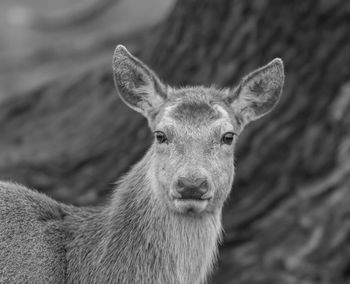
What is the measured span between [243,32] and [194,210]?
392cm

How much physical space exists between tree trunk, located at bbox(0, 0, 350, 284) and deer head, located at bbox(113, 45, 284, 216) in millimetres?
2513

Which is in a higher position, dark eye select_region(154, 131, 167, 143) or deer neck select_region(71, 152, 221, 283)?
dark eye select_region(154, 131, 167, 143)

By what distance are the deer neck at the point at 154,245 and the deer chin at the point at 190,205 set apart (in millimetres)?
284

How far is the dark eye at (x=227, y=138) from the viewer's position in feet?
25.0

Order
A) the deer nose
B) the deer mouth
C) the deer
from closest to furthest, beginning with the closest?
1. the deer nose
2. the deer mouth
3. the deer

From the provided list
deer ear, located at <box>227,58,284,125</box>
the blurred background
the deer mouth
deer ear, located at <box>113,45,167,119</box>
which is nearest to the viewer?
the deer mouth

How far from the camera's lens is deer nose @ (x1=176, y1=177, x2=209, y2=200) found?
279 inches

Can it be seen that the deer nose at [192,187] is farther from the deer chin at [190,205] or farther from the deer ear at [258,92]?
the deer ear at [258,92]

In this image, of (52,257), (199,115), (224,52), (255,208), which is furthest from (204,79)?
(52,257)

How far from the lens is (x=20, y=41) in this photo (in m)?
25.0

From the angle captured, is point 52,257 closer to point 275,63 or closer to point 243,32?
point 275,63

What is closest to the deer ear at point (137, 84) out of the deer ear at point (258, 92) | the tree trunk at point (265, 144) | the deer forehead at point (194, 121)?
the deer forehead at point (194, 121)

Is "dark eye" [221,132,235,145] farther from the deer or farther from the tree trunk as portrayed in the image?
the tree trunk

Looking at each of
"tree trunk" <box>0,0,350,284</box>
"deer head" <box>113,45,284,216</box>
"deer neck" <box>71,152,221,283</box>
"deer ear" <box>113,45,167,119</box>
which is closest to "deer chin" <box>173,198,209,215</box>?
"deer head" <box>113,45,284,216</box>
